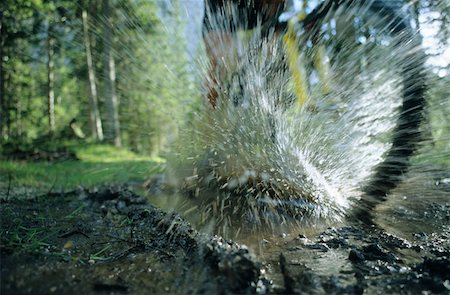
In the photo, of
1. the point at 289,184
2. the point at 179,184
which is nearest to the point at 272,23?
the point at 289,184

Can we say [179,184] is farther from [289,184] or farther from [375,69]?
[375,69]

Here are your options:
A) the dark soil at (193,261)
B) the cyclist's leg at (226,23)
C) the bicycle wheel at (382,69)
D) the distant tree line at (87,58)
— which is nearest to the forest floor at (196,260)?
the dark soil at (193,261)

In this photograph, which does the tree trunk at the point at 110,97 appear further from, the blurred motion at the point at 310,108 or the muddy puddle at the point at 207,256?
the muddy puddle at the point at 207,256

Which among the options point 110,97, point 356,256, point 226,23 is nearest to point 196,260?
point 356,256

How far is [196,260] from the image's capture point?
1738 mm

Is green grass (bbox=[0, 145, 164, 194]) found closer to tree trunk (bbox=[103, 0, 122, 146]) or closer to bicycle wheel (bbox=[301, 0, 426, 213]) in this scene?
tree trunk (bbox=[103, 0, 122, 146])

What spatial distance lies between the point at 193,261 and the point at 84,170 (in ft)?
20.9

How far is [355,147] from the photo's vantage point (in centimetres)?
298

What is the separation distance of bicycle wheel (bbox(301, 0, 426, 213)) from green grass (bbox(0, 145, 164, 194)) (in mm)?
2712

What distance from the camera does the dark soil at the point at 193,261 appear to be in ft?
4.74

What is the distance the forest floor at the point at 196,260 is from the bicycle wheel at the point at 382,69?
0.65 m

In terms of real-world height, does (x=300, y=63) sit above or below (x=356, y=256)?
above

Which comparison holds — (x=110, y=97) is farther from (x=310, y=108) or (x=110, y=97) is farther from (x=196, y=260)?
(x=196, y=260)

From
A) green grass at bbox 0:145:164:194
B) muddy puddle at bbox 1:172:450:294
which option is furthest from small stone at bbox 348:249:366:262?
green grass at bbox 0:145:164:194
